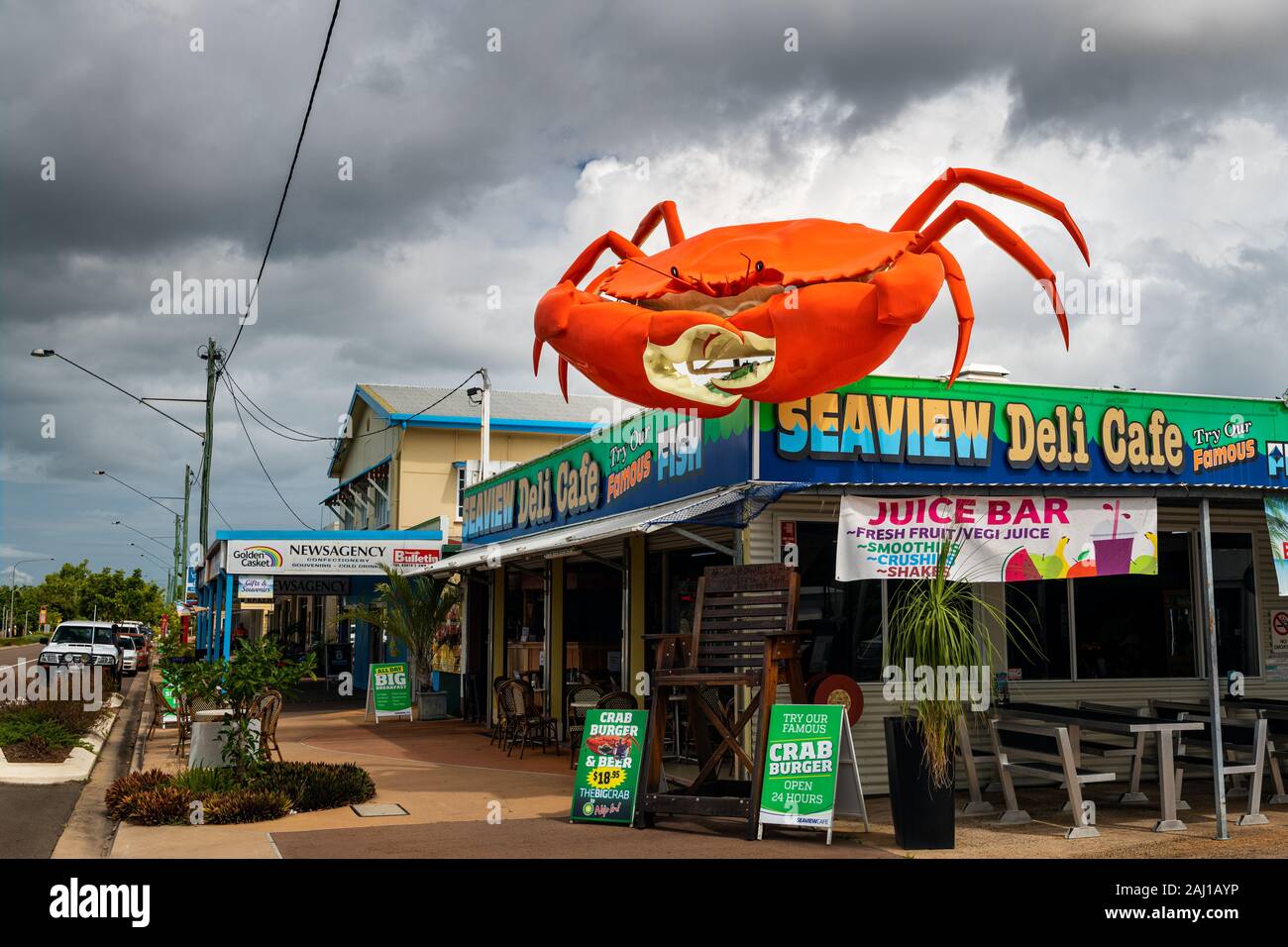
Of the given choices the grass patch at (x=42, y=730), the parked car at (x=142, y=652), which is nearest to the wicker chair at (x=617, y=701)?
the grass patch at (x=42, y=730)

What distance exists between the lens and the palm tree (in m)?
22.0

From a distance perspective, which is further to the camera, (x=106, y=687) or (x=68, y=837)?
(x=106, y=687)

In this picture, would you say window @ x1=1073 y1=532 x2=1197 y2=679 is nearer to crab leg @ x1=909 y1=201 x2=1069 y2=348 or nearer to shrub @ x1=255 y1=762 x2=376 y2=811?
crab leg @ x1=909 y1=201 x2=1069 y2=348

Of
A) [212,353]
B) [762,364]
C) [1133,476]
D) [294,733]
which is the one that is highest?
[212,353]

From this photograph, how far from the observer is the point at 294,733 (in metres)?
19.7

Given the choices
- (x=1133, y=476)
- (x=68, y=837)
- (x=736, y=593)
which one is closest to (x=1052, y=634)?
(x=1133, y=476)

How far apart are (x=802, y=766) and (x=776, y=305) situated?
4.09 metres

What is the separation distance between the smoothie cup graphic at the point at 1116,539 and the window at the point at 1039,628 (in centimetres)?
252

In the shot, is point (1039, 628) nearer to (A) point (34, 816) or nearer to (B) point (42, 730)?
(A) point (34, 816)

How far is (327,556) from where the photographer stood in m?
23.9

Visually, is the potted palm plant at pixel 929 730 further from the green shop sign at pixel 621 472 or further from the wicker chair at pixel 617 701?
the wicker chair at pixel 617 701
